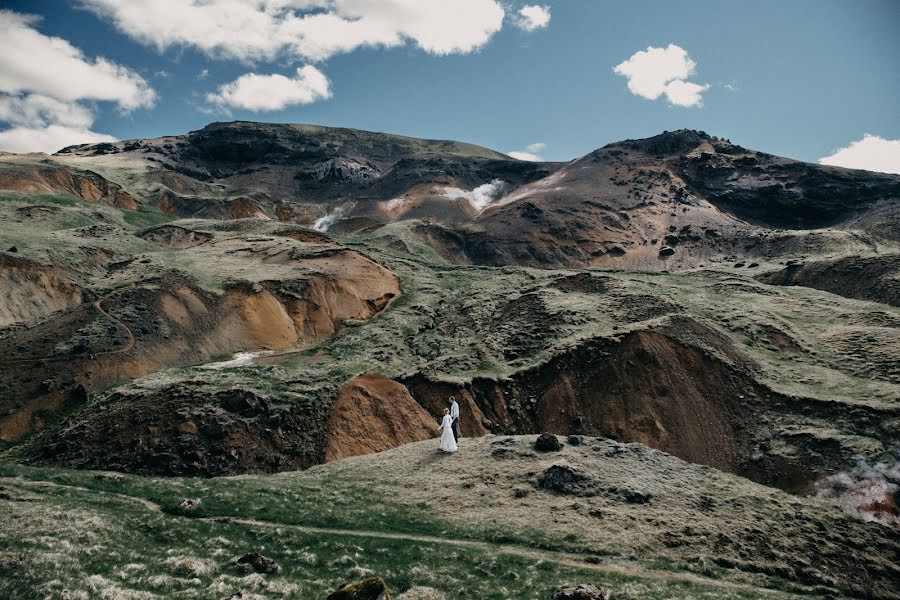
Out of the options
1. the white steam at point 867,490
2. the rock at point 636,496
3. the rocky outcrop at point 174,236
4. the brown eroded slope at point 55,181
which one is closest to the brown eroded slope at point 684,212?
the rocky outcrop at point 174,236

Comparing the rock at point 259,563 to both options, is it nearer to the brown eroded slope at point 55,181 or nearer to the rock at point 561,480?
the rock at point 561,480

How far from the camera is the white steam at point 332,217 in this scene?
86.2 metres

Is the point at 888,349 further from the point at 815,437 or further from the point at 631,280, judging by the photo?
the point at 631,280

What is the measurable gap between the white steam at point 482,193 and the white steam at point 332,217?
17027 mm

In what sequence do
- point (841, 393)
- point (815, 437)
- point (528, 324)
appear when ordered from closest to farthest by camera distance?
point (815, 437) → point (841, 393) → point (528, 324)

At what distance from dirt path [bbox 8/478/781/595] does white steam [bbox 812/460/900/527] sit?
9.47 meters

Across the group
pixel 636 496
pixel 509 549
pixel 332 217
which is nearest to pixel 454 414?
pixel 636 496

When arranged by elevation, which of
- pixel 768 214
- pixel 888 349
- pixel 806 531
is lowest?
pixel 806 531

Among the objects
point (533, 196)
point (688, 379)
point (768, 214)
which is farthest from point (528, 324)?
point (768, 214)

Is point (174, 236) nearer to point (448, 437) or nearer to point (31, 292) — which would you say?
point (31, 292)

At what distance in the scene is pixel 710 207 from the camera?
242ft

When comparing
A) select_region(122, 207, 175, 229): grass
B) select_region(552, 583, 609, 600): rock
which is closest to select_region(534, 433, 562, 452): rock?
select_region(552, 583, 609, 600): rock

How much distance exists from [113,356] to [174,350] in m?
3.10

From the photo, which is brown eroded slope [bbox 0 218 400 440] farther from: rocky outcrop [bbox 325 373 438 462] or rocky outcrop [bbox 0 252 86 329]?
rocky outcrop [bbox 325 373 438 462]
